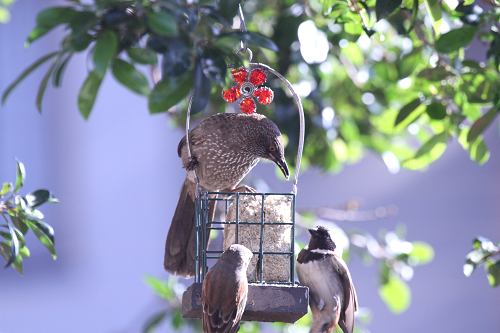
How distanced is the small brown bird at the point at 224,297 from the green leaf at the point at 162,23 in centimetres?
91

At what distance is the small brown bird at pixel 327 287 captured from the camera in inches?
93.4

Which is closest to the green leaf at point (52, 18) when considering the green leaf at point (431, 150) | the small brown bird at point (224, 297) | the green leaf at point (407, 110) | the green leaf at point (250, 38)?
the green leaf at point (250, 38)

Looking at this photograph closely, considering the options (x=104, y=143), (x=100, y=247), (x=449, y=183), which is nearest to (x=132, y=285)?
(x=100, y=247)

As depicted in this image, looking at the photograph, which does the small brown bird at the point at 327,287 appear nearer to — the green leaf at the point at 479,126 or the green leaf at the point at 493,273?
the green leaf at the point at 493,273

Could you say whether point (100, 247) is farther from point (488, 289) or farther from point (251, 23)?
point (488, 289)

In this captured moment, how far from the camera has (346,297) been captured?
7.90 feet

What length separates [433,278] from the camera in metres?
6.54

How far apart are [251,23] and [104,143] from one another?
2.98 metres

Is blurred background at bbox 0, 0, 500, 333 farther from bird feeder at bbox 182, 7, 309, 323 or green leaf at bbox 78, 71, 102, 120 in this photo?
green leaf at bbox 78, 71, 102, 120

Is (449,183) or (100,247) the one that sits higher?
(449,183)

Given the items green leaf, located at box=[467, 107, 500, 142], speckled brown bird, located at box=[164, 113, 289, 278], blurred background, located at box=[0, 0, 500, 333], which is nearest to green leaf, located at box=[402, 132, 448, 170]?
green leaf, located at box=[467, 107, 500, 142]

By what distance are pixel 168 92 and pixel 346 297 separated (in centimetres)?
119

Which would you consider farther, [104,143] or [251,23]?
[104,143]

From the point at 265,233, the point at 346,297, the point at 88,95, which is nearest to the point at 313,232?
the point at 265,233
